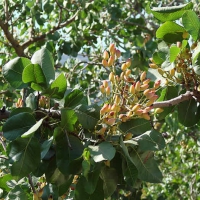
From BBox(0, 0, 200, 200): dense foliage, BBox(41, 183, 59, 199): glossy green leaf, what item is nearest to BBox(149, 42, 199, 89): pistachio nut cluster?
BBox(0, 0, 200, 200): dense foliage

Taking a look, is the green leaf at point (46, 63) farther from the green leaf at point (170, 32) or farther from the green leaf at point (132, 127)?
the green leaf at point (170, 32)

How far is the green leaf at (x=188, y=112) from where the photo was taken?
1.23 meters

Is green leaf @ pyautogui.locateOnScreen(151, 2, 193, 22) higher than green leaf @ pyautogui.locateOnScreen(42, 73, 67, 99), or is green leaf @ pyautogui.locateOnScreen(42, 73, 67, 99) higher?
green leaf @ pyautogui.locateOnScreen(151, 2, 193, 22)

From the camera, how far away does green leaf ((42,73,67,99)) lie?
35.7 inches

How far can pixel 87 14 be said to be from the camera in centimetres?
→ 299

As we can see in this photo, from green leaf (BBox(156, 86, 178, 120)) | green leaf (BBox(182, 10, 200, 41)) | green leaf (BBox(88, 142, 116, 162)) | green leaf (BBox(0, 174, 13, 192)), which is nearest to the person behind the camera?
green leaf (BBox(88, 142, 116, 162))

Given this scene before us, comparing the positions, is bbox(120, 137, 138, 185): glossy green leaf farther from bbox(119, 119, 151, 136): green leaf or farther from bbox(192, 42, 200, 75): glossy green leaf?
bbox(192, 42, 200, 75): glossy green leaf

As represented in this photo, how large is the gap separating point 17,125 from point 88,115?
0.16m

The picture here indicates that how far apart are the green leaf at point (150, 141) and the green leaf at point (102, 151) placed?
0.37ft

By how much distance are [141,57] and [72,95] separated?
115 cm

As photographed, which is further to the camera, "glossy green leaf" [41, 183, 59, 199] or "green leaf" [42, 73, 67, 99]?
"glossy green leaf" [41, 183, 59, 199]

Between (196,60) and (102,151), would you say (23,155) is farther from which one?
(196,60)

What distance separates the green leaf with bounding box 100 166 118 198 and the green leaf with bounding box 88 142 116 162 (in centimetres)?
12

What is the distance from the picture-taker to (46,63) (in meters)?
0.97
